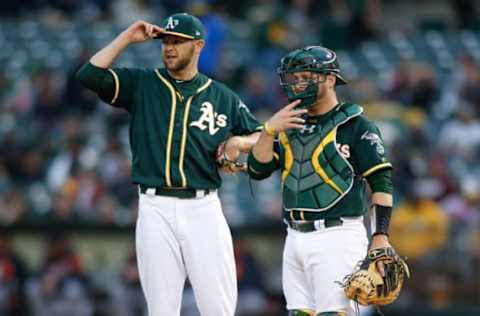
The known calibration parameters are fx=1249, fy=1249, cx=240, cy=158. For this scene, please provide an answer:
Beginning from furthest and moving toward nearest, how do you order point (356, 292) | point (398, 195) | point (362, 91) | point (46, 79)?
point (46, 79) → point (362, 91) → point (398, 195) → point (356, 292)

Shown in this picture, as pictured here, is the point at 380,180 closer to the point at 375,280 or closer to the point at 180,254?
the point at 375,280

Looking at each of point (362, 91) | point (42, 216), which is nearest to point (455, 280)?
point (362, 91)

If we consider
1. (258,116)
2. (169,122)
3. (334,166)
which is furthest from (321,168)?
(258,116)

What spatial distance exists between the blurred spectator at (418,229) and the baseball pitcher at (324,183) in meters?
4.63

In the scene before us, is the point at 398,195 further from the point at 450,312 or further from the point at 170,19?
the point at 170,19

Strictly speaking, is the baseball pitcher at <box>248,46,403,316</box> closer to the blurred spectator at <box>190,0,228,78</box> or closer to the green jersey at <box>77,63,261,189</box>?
the green jersey at <box>77,63,261,189</box>

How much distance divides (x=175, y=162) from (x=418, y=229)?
4.77 m

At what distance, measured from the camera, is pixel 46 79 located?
1606cm

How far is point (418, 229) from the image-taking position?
11586 millimetres

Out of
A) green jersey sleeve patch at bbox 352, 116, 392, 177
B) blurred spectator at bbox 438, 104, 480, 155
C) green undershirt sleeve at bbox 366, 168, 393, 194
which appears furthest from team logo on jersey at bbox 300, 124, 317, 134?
blurred spectator at bbox 438, 104, 480, 155

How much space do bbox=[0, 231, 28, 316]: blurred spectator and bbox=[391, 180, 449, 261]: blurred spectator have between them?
382 centimetres

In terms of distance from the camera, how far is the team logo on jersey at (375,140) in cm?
667

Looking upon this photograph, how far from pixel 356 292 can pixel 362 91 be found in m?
7.96

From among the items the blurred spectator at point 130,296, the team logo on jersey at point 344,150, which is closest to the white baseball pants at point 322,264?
the team logo on jersey at point 344,150
